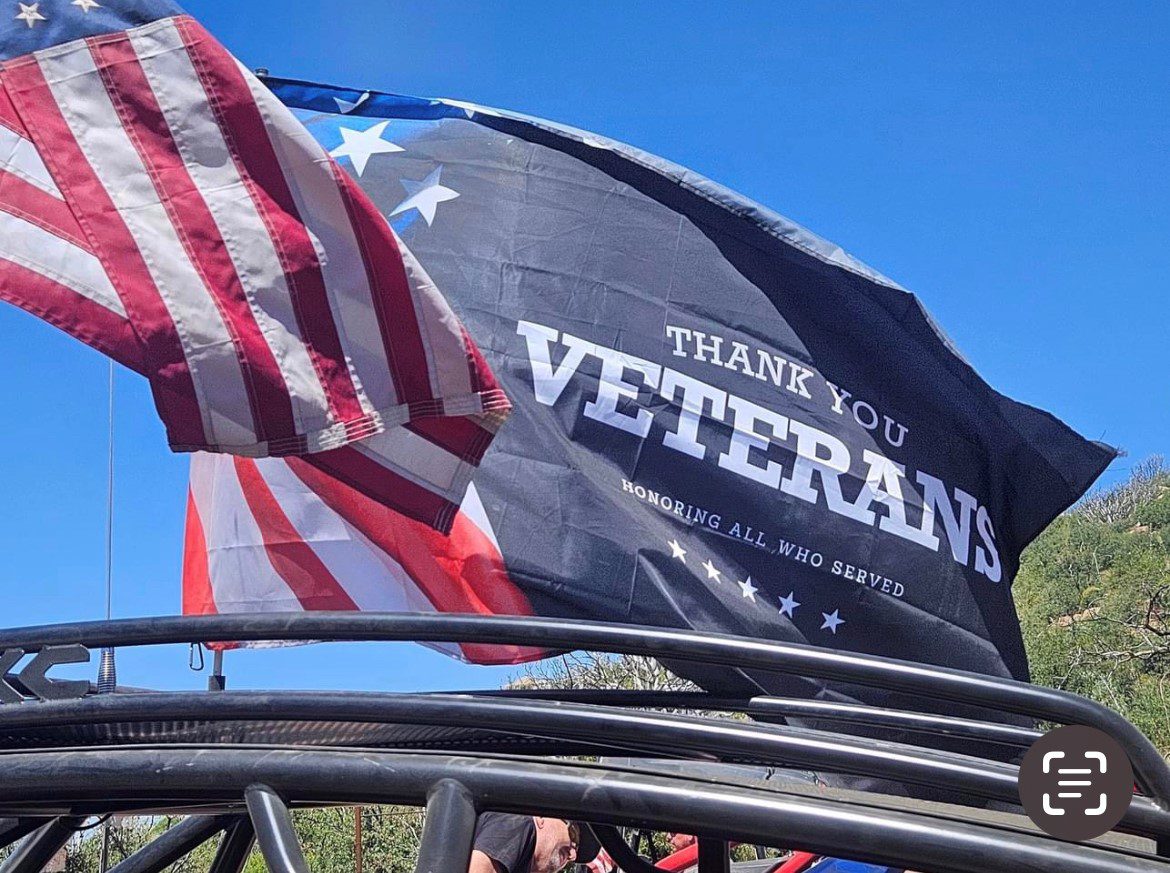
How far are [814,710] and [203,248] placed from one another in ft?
10.1

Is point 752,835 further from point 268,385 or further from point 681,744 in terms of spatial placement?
point 268,385

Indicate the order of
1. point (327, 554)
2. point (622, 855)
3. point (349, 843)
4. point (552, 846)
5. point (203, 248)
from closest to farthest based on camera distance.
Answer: point (622, 855) < point (552, 846) < point (203, 248) < point (327, 554) < point (349, 843)

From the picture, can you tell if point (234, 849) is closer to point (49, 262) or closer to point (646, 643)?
point (646, 643)

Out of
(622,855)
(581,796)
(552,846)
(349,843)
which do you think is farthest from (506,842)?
(349,843)

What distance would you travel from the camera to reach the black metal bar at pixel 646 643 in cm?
137

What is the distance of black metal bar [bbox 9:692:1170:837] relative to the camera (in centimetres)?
133

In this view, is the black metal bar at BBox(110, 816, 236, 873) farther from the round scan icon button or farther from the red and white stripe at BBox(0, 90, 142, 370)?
the red and white stripe at BBox(0, 90, 142, 370)

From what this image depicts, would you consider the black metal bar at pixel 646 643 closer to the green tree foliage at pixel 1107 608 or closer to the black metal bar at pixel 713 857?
the black metal bar at pixel 713 857

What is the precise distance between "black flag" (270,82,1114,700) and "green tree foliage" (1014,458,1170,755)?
12668 mm

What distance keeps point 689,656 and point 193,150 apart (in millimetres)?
3513

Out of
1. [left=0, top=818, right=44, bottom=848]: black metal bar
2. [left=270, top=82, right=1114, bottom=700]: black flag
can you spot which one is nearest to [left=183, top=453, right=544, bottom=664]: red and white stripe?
[left=270, top=82, right=1114, bottom=700]: black flag

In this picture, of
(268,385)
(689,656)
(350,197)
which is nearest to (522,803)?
(689,656)

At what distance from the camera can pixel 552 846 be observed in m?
4.27

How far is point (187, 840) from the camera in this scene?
2.25 meters
